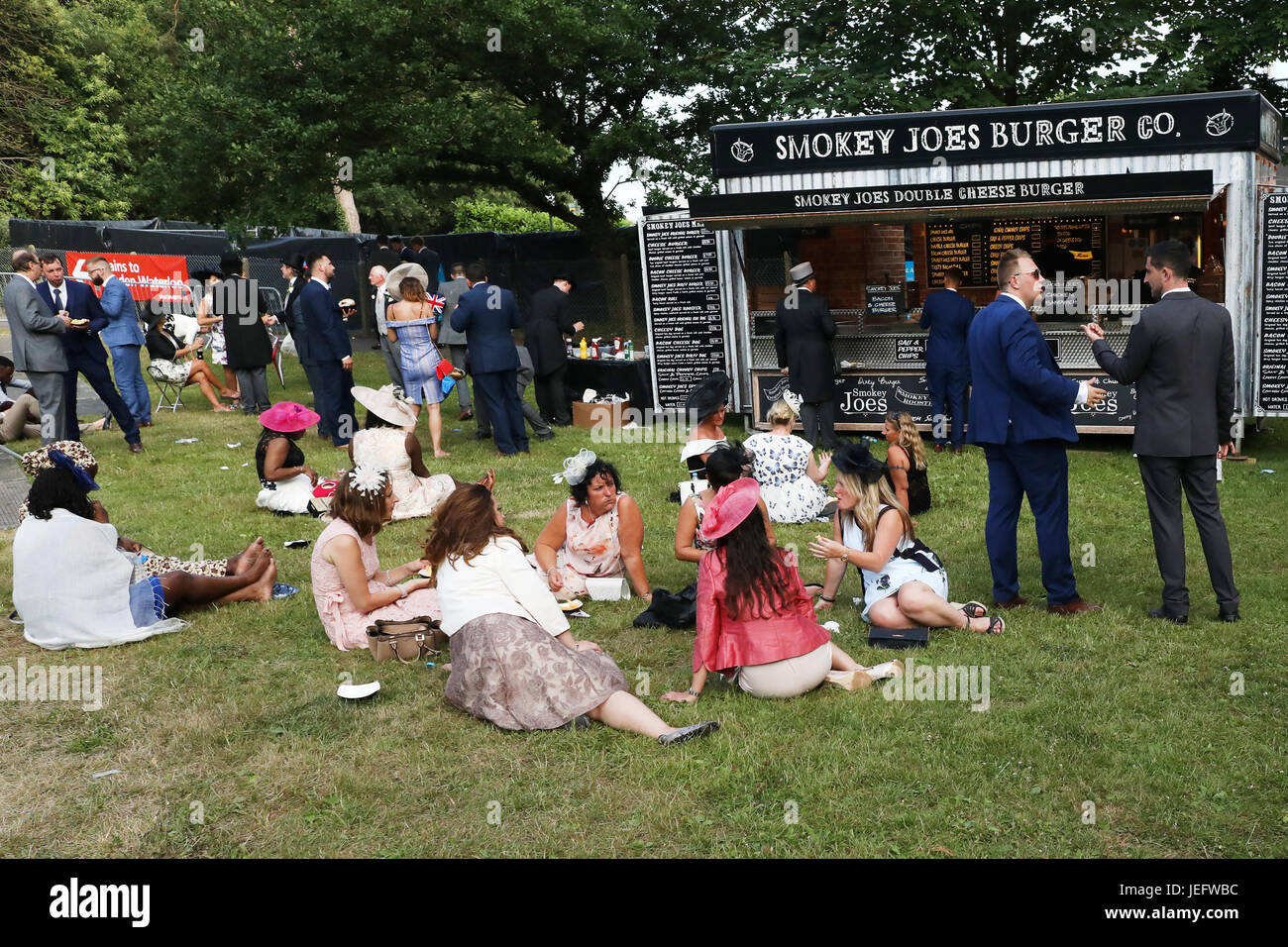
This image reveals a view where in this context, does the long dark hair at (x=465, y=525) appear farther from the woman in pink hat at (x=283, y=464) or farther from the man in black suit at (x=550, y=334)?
the man in black suit at (x=550, y=334)

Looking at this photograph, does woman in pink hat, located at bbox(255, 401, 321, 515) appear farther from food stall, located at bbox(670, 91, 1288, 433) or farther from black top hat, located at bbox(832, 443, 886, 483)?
black top hat, located at bbox(832, 443, 886, 483)

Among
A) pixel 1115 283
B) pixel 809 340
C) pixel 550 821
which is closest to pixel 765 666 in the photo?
pixel 550 821

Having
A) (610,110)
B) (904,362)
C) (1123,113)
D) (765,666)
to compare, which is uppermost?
(610,110)

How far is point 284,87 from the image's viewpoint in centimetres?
1681

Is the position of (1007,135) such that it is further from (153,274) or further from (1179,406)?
(153,274)

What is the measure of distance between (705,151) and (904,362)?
774cm

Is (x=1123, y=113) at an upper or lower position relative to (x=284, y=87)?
lower

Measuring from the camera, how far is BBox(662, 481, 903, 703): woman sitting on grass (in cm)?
536

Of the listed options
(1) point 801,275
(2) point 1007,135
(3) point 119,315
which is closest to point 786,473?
(1) point 801,275

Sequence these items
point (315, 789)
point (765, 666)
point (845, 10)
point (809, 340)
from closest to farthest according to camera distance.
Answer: point (315, 789) → point (765, 666) → point (809, 340) → point (845, 10)

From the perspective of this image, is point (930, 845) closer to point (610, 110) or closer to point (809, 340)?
point (809, 340)

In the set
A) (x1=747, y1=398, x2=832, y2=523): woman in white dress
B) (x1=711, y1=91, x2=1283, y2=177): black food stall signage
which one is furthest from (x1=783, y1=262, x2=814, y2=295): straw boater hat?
(x1=747, y1=398, x2=832, y2=523): woman in white dress

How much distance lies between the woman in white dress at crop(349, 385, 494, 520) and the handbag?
3.03 metres

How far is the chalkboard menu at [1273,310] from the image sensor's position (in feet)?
34.6
